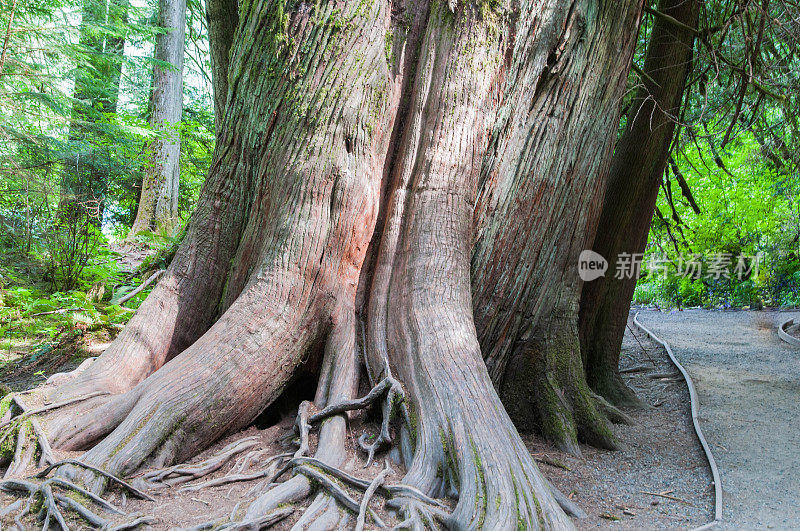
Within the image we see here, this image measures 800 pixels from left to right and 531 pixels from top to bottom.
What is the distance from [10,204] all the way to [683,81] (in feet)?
26.7

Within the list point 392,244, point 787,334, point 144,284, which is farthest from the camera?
point 787,334

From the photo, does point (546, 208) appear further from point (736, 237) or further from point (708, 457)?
point (736, 237)

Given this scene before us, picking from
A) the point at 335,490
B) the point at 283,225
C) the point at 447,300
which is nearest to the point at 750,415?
A: the point at 447,300

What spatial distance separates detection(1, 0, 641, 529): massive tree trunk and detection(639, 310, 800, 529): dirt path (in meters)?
0.89

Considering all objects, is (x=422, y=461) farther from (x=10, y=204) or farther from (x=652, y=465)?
(x=10, y=204)

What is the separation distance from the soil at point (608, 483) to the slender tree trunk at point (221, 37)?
9.59 ft

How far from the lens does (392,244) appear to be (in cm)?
327

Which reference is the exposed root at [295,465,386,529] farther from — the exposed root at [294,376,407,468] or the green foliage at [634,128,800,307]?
the green foliage at [634,128,800,307]

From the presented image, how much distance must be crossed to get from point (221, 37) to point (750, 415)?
537 centimetres

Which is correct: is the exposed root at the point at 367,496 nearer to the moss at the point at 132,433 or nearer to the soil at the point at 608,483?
the soil at the point at 608,483

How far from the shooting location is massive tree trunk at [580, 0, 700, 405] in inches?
188

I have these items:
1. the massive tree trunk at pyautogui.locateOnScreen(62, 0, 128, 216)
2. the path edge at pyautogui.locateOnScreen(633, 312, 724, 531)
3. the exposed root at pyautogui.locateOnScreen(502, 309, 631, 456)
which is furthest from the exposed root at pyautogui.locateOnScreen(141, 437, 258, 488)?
the massive tree trunk at pyautogui.locateOnScreen(62, 0, 128, 216)

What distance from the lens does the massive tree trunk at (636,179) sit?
4.78 meters

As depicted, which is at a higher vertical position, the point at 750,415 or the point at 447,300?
the point at 447,300
